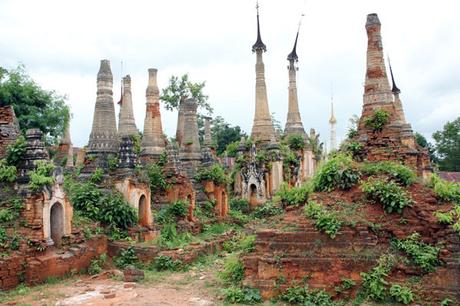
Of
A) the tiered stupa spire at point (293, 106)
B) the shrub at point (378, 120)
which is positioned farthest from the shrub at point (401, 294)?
the tiered stupa spire at point (293, 106)

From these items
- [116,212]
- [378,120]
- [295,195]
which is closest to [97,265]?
[116,212]

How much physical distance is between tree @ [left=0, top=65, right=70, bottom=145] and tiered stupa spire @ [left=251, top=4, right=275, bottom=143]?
1194 cm

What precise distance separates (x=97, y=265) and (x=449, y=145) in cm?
4364

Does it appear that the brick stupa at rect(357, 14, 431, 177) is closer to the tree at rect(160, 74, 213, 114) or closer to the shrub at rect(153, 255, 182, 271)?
the shrub at rect(153, 255, 182, 271)

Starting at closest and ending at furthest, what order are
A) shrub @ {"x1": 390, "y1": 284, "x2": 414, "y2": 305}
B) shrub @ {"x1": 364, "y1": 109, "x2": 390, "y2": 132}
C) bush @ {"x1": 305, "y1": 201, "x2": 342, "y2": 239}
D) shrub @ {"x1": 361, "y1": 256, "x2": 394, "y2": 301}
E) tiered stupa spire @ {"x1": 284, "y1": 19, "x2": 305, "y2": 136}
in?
1. shrub @ {"x1": 390, "y1": 284, "x2": 414, "y2": 305}
2. shrub @ {"x1": 361, "y1": 256, "x2": 394, "y2": 301}
3. bush @ {"x1": 305, "y1": 201, "x2": 342, "y2": 239}
4. shrub @ {"x1": 364, "y1": 109, "x2": 390, "y2": 132}
5. tiered stupa spire @ {"x1": 284, "y1": 19, "x2": 305, "y2": 136}

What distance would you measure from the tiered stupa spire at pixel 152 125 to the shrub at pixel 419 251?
13189mm

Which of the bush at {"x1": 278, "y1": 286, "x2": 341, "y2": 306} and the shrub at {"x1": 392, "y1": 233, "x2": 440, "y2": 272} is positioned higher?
the shrub at {"x1": 392, "y1": 233, "x2": 440, "y2": 272}

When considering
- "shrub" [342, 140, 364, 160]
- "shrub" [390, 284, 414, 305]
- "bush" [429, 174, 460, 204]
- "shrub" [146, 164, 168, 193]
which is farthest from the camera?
"shrub" [146, 164, 168, 193]

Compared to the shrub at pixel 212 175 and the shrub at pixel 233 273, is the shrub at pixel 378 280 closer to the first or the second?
the shrub at pixel 233 273

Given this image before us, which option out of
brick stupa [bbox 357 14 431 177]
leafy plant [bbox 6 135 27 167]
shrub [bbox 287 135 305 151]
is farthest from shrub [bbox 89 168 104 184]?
shrub [bbox 287 135 305 151]

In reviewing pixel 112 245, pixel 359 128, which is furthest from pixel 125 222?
pixel 359 128

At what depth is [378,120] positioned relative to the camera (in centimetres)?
1336

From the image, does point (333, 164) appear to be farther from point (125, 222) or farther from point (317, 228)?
point (125, 222)

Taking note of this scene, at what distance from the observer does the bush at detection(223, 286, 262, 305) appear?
33.3ft
